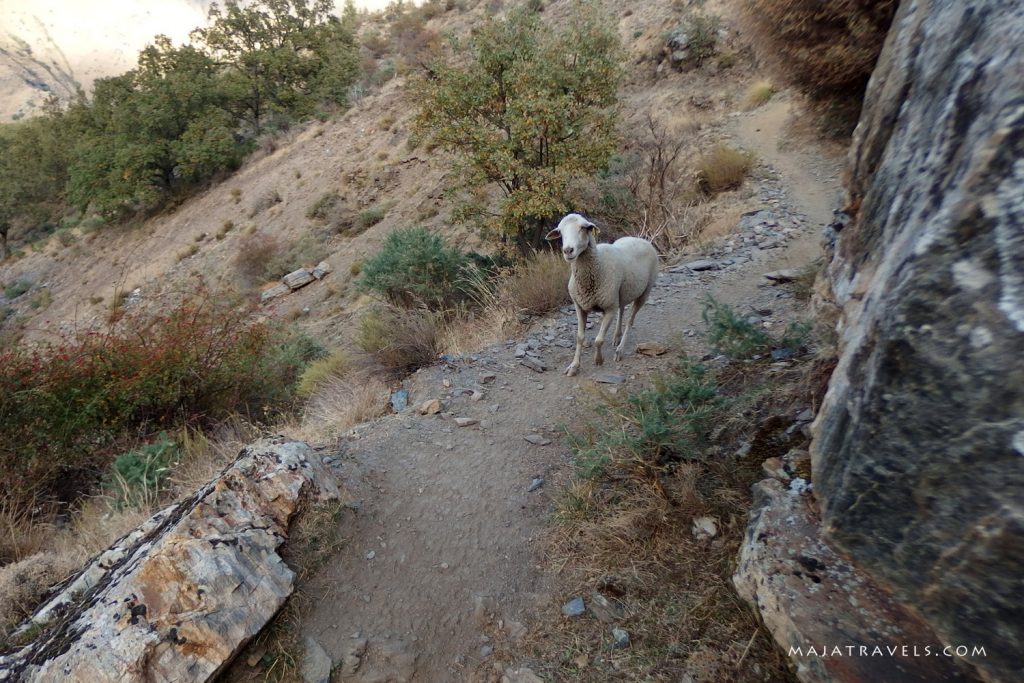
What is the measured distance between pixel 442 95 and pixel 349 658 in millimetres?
8468

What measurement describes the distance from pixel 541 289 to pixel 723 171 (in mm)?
6287

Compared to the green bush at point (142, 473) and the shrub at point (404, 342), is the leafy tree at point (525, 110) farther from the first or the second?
the green bush at point (142, 473)

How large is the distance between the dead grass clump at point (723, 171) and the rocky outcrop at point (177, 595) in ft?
33.6

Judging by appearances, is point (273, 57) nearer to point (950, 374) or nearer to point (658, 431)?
point (658, 431)

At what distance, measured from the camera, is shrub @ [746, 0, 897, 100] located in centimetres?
275

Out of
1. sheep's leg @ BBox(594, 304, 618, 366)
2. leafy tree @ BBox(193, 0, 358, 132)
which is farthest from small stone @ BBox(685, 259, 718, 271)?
leafy tree @ BBox(193, 0, 358, 132)

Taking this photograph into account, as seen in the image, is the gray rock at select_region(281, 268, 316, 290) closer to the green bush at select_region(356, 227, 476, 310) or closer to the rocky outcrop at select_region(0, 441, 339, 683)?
the green bush at select_region(356, 227, 476, 310)

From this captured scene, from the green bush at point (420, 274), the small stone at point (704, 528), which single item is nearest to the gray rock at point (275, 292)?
the green bush at point (420, 274)

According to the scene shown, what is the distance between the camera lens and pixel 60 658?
238cm

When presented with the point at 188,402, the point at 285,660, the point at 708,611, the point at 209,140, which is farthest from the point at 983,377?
the point at 209,140

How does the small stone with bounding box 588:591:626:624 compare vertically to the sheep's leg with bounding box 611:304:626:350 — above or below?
above

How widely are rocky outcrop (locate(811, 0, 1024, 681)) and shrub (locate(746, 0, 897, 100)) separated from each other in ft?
3.86

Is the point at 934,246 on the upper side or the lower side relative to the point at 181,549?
upper

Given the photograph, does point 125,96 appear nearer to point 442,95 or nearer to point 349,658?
point 442,95
